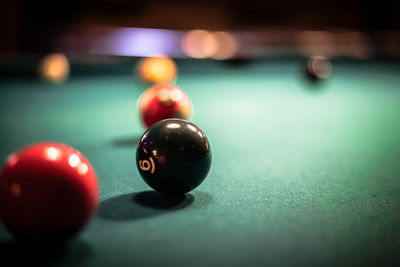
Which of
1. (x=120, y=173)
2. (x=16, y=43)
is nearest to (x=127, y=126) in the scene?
(x=120, y=173)

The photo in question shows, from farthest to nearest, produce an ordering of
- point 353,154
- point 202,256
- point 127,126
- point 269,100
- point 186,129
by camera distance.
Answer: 1. point 269,100
2. point 127,126
3. point 353,154
4. point 186,129
5. point 202,256

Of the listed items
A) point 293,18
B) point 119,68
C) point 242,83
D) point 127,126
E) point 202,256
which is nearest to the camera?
point 202,256

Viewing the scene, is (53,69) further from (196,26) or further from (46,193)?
(196,26)

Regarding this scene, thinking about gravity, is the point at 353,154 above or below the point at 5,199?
above

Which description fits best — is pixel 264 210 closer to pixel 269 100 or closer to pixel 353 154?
pixel 353 154

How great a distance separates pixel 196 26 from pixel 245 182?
37.3ft

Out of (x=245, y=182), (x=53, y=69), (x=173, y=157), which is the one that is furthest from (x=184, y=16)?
(x=173, y=157)

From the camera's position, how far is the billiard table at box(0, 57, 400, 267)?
1.56 m

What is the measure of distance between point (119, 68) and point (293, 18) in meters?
7.85

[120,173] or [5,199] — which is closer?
[5,199]

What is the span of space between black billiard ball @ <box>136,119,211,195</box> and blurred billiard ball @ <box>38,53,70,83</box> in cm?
536

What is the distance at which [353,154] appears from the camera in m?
3.05

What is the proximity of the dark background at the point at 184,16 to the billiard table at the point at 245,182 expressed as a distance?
17.3 ft

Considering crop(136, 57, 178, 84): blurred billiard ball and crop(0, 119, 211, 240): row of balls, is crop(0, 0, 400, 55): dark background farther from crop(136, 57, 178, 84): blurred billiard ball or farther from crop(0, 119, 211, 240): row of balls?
crop(0, 119, 211, 240): row of balls
